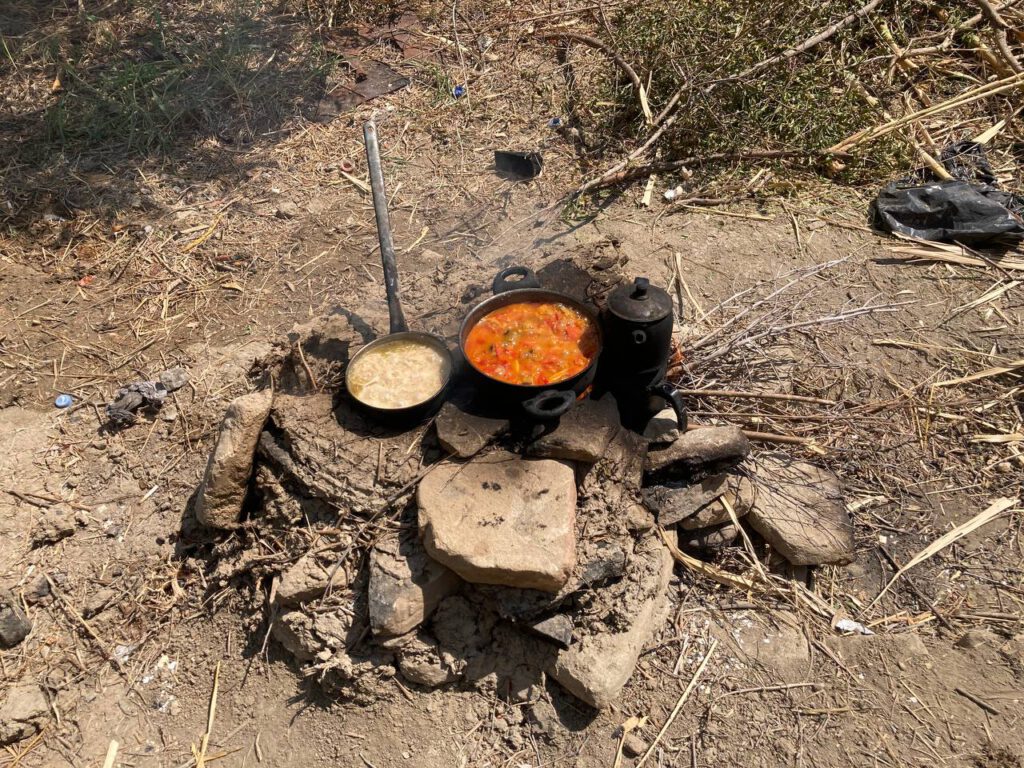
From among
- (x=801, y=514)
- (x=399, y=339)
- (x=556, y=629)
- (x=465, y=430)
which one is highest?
(x=399, y=339)

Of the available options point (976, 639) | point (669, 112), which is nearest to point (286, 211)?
point (669, 112)

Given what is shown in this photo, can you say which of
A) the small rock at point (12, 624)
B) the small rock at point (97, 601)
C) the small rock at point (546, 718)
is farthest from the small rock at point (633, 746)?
the small rock at point (12, 624)

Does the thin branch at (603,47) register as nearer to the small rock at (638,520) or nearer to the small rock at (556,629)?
the small rock at (638,520)

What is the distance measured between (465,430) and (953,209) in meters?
4.38

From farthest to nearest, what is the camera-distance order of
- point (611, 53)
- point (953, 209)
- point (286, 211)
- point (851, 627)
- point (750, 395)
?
point (611, 53) → point (286, 211) → point (953, 209) → point (750, 395) → point (851, 627)

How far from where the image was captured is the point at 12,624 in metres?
3.49

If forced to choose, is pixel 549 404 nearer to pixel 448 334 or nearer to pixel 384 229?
pixel 448 334

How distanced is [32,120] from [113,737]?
582 centimetres

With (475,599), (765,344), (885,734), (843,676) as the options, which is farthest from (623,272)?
(885,734)

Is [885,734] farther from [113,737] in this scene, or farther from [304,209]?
[304,209]

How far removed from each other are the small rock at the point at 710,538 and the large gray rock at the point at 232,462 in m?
2.35

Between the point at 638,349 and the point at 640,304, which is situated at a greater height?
the point at 640,304

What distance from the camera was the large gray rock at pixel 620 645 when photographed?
3.12m

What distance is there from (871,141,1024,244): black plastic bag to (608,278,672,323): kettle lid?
322 cm
